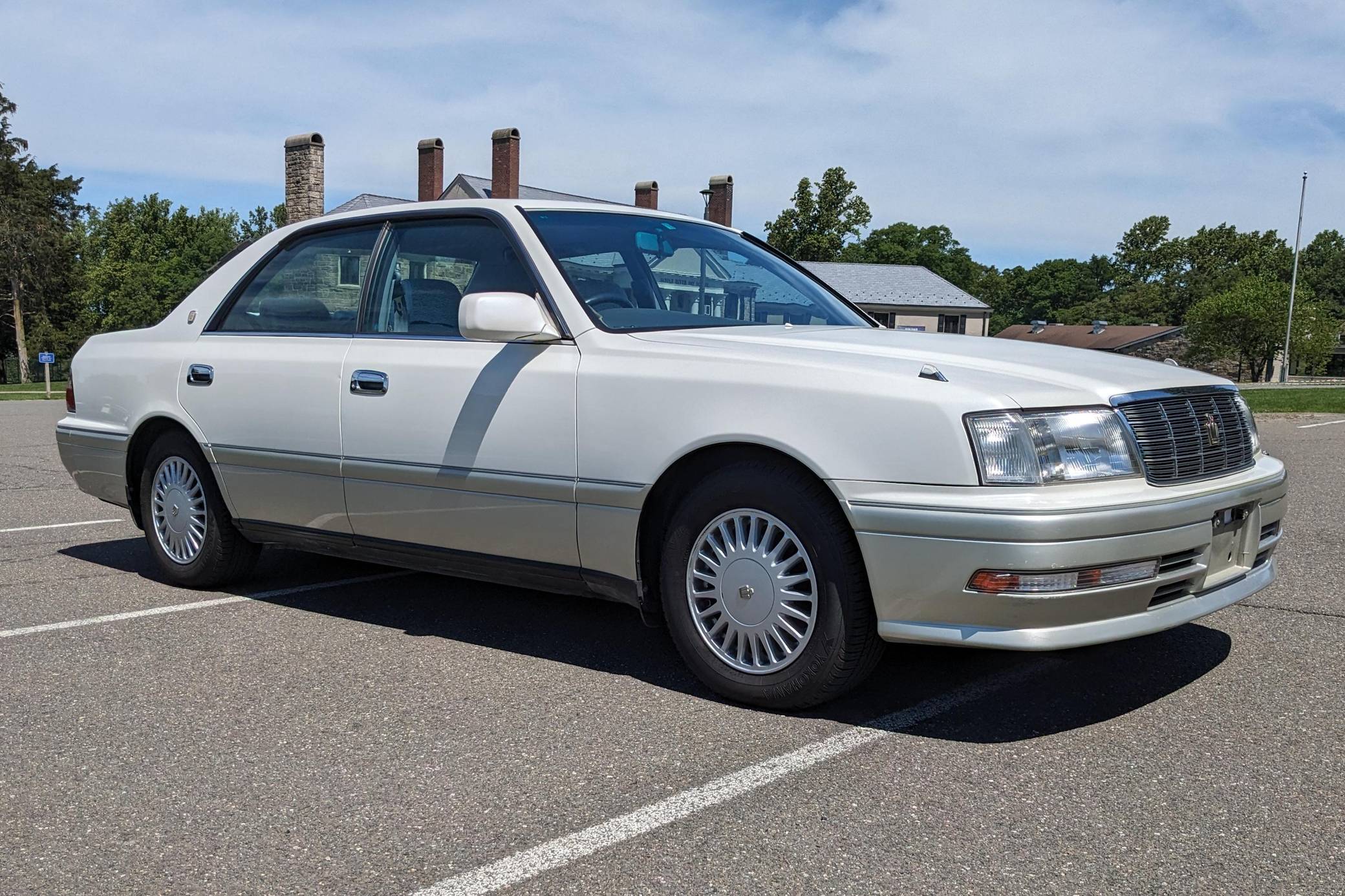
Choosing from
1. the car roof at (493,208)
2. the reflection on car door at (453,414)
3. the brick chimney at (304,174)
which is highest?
the brick chimney at (304,174)

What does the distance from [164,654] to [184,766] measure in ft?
4.23

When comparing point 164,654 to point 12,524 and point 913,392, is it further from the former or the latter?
point 12,524

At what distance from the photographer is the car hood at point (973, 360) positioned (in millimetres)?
3512

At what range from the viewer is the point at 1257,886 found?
2609mm

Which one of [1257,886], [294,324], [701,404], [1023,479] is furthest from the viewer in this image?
[294,324]

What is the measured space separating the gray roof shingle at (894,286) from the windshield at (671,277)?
62.5m

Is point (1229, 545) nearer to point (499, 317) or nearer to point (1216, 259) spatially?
point (499, 317)

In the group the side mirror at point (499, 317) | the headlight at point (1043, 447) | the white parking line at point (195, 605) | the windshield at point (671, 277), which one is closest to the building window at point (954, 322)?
the white parking line at point (195, 605)

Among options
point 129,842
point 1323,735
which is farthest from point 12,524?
point 1323,735

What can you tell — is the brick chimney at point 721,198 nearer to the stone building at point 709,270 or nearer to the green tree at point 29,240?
the stone building at point 709,270

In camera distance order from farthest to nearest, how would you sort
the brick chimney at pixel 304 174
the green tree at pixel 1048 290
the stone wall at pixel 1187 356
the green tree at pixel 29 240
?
the green tree at pixel 1048 290 < the stone wall at pixel 1187 356 < the green tree at pixel 29 240 < the brick chimney at pixel 304 174

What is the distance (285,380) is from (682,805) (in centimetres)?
279

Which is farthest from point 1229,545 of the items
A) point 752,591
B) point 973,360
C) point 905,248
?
point 905,248

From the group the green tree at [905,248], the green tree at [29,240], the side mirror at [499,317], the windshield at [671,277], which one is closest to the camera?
the side mirror at [499,317]
